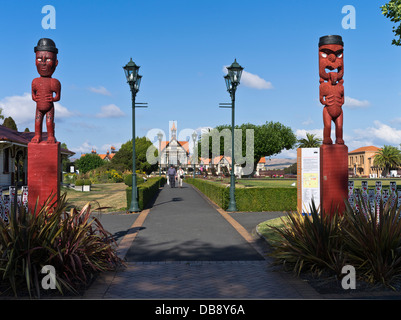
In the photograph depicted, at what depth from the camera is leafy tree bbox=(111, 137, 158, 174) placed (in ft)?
198

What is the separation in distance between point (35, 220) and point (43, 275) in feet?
2.58

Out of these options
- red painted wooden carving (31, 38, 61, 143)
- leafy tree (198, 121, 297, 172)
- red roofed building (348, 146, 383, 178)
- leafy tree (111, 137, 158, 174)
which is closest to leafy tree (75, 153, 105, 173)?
leafy tree (111, 137, 158, 174)

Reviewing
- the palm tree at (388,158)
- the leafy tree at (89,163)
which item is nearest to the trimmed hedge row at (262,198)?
the leafy tree at (89,163)

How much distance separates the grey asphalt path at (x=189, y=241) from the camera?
752cm

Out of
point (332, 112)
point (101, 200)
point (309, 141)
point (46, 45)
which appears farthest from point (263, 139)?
point (46, 45)

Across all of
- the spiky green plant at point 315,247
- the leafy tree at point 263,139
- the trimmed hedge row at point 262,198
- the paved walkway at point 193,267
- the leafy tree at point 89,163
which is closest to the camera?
the paved walkway at point 193,267

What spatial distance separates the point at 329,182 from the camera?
8602mm

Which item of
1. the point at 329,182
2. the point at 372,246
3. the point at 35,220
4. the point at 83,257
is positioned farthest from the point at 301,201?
the point at 35,220

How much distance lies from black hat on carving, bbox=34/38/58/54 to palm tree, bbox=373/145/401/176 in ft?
318

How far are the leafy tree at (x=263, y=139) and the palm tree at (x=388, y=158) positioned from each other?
32.0m

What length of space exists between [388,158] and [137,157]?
6057 cm

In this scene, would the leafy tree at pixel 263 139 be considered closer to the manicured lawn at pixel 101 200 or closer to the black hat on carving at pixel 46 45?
the manicured lawn at pixel 101 200

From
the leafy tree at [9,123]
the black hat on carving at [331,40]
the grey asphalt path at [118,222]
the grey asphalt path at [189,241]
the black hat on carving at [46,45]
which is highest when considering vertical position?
the leafy tree at [9,123]
